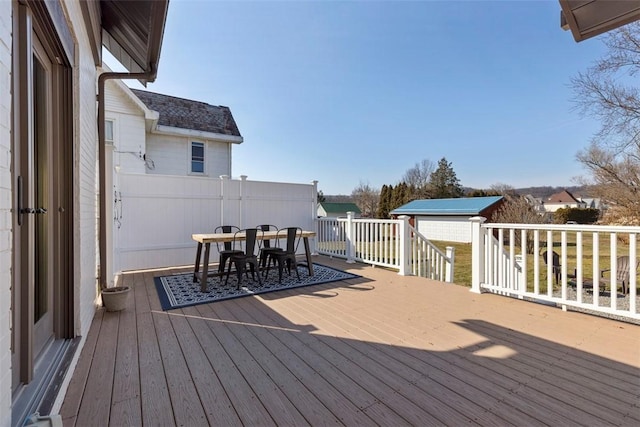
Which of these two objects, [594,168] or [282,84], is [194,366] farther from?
[594,168]

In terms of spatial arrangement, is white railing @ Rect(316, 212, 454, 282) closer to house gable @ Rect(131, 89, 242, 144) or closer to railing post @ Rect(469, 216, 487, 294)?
railing post @ Rect(469, 216, 487, 294)

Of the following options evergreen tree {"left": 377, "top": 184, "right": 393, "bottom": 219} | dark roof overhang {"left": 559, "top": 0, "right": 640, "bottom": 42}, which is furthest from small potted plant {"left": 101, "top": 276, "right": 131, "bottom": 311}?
evergreen tree {"left": 377, "top": 184, "right": 393, "bottom": 219}

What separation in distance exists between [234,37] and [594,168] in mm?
14125

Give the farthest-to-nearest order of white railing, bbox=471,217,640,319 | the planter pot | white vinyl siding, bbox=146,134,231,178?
white vinyl siding, bbox=146,134,231,178
the planter pot
white railing, bbox=471,217,640,319

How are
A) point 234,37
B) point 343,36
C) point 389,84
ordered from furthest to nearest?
point 389,84 → point 343,36 → point 234,37

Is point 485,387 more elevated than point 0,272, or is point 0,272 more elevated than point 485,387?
point 0,272

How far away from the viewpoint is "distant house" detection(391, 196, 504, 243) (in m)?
17.8

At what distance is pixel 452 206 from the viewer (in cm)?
1933

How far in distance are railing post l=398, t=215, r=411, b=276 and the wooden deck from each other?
171 centimetres

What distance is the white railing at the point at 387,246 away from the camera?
17.8 ft

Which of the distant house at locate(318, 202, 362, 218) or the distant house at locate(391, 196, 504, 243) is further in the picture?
the distant house at locate(318, 202, 362, 218)

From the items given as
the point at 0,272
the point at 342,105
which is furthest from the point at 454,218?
the point at 0,272

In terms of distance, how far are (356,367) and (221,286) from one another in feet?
9.71

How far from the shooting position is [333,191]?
120 feet
